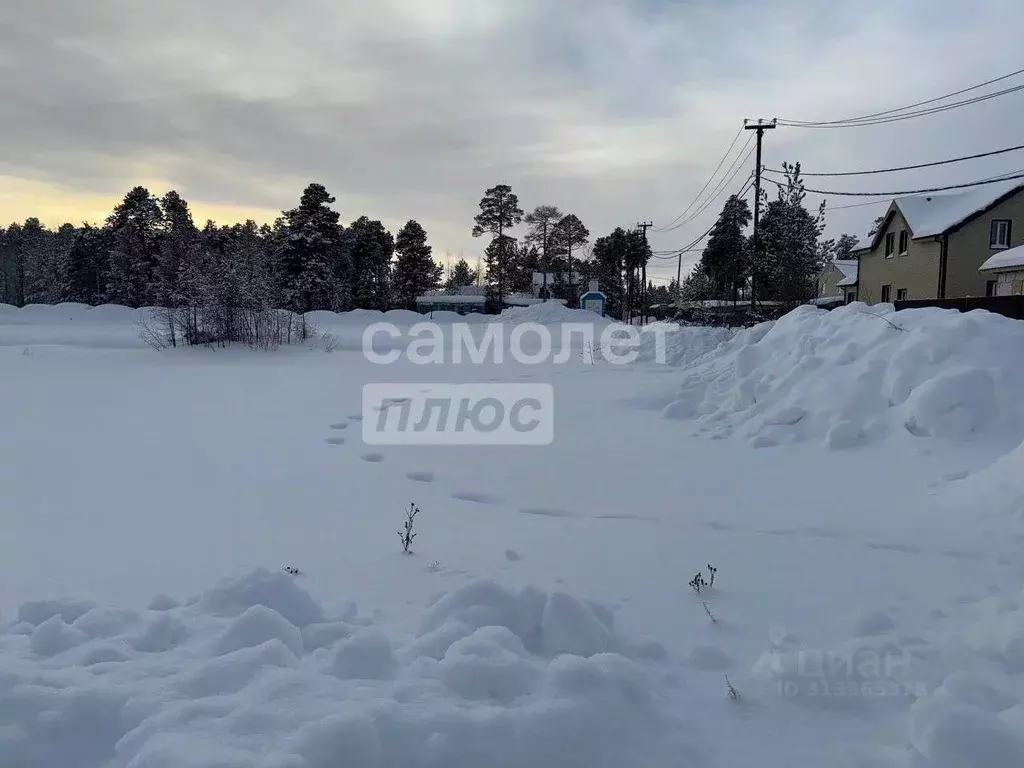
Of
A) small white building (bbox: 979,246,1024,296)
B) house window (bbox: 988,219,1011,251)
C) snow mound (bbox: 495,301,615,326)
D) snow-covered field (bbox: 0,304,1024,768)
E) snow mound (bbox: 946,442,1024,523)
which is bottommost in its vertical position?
snow-covered field (bbox: 0,304,1024,768)

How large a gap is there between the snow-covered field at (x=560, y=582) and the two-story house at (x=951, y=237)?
62.7ft

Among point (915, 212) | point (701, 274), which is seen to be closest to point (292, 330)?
point (915, 212)

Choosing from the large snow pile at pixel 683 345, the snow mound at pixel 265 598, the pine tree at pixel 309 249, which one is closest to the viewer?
the snow mound at pixel 265 598

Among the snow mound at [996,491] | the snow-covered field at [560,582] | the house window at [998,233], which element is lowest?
the snow-covered field at [560,582]

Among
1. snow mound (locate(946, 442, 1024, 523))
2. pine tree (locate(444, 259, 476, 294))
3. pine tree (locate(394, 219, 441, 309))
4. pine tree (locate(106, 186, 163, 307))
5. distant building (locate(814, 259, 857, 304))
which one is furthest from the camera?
pine tree (locate(444, 259, 476, 294))

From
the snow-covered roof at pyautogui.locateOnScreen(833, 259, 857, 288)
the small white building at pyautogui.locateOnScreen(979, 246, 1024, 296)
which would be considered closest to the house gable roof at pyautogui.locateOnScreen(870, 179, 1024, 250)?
the small white building at pyautogui.locateOnScreen(979, 246, 1024, 296)

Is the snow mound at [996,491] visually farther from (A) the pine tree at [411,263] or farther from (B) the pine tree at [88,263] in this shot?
(B) the pine tree at [88,263]

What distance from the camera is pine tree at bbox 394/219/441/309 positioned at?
5000 centimetres

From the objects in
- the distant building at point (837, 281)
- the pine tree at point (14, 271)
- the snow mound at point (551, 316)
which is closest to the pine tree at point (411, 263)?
the snow mound at point (551, 316)

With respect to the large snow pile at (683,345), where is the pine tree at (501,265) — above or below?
above

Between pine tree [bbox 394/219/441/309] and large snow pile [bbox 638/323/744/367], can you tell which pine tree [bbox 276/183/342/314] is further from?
large snow pile [bbox 638/323/744/367]

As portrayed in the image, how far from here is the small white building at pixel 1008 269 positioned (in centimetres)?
1888

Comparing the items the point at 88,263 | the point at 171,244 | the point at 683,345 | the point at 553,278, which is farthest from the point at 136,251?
the point at 683,345

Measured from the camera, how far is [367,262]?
50.7 m
